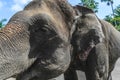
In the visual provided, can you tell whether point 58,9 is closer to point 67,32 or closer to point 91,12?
point 67,32

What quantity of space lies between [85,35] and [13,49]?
1.42 m

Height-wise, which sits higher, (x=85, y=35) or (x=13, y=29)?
(x=13, y=29)

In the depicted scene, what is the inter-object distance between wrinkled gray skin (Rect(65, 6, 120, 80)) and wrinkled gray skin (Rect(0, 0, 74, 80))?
0.36 m

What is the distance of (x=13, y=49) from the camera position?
12.9 ft

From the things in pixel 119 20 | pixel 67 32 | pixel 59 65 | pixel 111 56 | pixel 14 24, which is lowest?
pixel 119 20

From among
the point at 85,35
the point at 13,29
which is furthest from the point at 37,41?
the point at 85,35

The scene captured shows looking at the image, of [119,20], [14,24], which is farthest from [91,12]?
[119,20]

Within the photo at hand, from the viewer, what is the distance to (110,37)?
A: 6348 mm

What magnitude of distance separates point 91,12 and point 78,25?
378 millimetres

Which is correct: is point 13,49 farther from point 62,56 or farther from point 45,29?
point 62,56

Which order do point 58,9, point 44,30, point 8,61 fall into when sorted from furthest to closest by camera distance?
point 58,9, point 44,30, point 8,61

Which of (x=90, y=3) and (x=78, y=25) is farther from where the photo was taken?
(x=90, y=3)

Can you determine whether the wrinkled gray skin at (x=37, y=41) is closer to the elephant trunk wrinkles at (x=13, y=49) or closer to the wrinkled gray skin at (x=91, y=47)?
the elephant trunk wrinkles at (x=13, y=49)

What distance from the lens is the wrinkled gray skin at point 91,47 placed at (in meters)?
5.14
